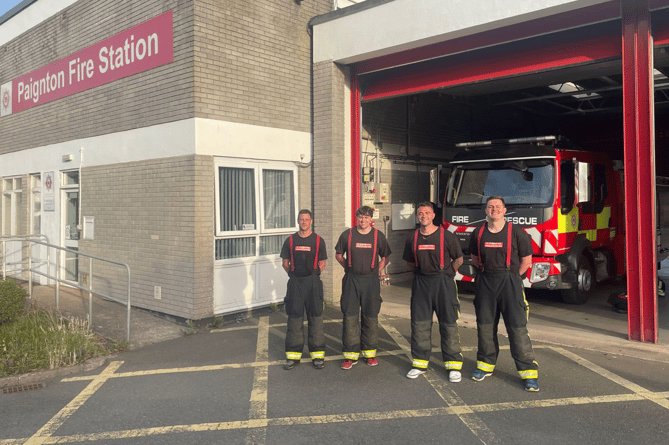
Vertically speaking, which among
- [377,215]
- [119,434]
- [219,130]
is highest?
[219,130]

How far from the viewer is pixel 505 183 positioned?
9.10m

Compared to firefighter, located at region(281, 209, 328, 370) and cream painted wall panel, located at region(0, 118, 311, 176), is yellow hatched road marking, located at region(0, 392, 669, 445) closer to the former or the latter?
firefighter, located at region(281, 209, 328, 370)

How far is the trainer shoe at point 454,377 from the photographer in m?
5.39

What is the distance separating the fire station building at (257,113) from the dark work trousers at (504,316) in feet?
7.60

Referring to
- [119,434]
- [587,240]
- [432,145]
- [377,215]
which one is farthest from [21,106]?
[587,240]

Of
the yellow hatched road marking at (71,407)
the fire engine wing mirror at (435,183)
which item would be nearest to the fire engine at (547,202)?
the fire engine wing mirror at (435,183)

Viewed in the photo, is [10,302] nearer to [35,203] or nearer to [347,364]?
[347,364]

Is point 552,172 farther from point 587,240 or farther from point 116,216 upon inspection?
point 116,216

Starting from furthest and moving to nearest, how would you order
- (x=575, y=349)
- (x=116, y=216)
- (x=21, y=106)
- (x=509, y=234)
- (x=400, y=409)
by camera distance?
(x=21, y=106) → (x=116, y=216) → (x=575, y=349) → (x=509, y=234) → (x=400, y=409)

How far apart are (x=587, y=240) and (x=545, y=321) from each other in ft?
7.37

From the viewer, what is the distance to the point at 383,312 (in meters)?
8.77

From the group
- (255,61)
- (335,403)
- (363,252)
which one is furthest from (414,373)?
(255,61)

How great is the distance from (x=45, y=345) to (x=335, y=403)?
3631 millimetres

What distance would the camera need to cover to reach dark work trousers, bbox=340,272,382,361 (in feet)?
19.2
